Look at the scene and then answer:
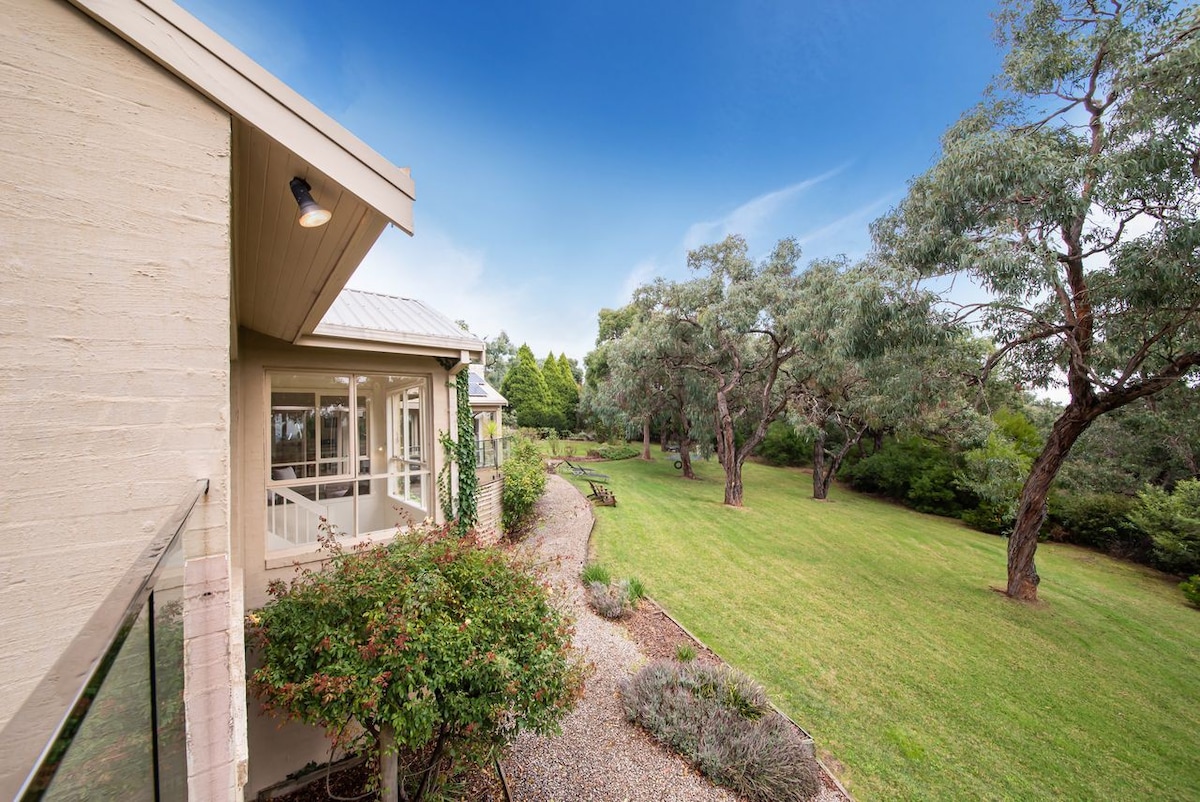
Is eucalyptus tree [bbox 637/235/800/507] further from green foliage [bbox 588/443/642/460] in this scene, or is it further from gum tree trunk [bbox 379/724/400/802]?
gum tree trunk [bbox 379/724/400/802]

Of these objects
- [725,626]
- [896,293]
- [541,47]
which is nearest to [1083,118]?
[896,293]

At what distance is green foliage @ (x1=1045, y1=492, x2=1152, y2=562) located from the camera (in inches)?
501

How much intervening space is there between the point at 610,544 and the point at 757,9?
1383 cm

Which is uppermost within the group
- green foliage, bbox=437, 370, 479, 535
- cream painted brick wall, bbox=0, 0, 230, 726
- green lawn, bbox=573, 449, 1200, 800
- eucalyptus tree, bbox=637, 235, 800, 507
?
eucalyptus tree, bbox=637, 235, 800, 507

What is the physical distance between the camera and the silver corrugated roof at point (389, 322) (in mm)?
5129

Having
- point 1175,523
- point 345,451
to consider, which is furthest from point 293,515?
point 1175,523

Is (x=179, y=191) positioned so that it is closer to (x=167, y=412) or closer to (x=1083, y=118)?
(x=167, y=412)

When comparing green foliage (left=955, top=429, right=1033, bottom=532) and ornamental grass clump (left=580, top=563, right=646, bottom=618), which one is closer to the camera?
ornamental grass clump (left=580, top=563, right=646, bottom=618)

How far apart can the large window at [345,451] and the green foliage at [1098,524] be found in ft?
61.4

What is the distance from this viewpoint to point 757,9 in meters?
11.2

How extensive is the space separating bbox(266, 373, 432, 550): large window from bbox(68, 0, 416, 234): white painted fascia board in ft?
12.7

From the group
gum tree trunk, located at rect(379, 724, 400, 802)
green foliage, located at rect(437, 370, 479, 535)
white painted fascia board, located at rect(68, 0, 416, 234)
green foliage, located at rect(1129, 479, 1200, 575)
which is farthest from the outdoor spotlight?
green foliage, located at rect(1129, 479, 1200, 575)

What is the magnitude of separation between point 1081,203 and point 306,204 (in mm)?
9569

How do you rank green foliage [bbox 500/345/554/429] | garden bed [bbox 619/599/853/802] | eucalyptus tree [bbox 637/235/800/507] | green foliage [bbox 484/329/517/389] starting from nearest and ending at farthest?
1. garden bed [bbox 619/599/853/802]
2. eucalyptus tree [bbox 637/235/800/507]
3. green foliage [bbox 500/345/554/429]
4. green foliage [bbox 484/329/517/389]
